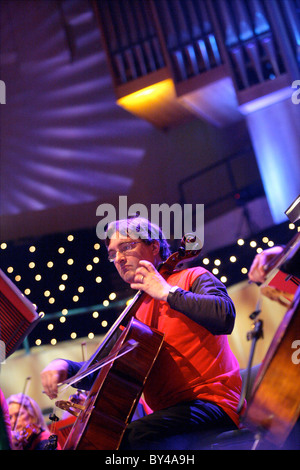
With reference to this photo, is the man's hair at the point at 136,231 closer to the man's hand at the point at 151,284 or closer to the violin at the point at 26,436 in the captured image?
the man's hand at the point at 151,284

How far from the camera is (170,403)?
208 cm

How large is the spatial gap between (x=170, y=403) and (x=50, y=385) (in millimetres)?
552

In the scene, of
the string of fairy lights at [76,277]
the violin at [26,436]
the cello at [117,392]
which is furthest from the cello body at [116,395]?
the string of fairy lights at [76,277]

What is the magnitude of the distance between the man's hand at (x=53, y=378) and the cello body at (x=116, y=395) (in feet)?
1.18

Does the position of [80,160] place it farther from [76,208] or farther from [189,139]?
[189,139]

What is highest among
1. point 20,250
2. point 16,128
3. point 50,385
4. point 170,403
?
point 16,128

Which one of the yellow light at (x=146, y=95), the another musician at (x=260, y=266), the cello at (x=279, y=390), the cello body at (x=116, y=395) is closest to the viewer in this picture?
the cello at (x=279, y=390)

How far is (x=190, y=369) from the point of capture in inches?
83.0

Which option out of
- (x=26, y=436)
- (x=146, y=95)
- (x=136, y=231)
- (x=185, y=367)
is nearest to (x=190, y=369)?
(x=185, y=367)

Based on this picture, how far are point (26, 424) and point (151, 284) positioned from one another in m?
2.03

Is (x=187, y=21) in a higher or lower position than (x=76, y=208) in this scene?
higher

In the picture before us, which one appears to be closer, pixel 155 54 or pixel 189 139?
pixel 155 54

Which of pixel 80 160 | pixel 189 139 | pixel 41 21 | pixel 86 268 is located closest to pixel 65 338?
pixel 86 268

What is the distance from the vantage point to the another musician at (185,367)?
188 centimetres
